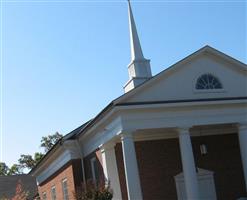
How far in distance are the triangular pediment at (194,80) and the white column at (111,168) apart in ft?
9.46

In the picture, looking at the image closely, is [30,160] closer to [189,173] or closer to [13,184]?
[13,184]

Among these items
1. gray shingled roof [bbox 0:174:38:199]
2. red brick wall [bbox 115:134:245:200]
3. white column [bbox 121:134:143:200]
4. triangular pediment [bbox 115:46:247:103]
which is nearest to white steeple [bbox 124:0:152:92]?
red brick wall [bbox 115:134:245:200]

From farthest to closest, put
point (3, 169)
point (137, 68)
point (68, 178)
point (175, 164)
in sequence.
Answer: point (3, 169), point (137, 68), point (68, 178), point (175, 164)

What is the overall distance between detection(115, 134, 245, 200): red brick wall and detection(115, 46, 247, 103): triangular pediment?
326 cm

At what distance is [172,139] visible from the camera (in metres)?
23.4

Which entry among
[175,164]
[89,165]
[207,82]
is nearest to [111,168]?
[89,165]

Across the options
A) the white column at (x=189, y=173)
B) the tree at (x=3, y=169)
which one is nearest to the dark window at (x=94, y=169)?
the white column at (x=189, y=173)

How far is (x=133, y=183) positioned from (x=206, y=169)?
6.27 metres

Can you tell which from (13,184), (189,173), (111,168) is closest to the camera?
(189,173)

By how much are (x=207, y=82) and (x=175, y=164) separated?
4.33 metres

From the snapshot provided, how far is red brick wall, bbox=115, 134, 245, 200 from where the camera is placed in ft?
74.3

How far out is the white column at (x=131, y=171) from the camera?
18688mm

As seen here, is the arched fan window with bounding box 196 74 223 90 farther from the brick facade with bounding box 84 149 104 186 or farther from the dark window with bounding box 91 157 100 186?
the dark window with bounding box 91 157 100 186

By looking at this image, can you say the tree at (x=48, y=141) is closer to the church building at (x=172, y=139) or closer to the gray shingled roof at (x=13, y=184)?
the gray shingled roof at (x=13, y=184)
